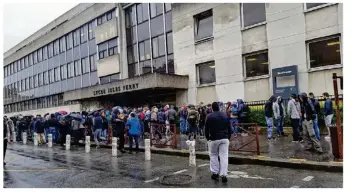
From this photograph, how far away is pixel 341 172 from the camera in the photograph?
7.66 meters

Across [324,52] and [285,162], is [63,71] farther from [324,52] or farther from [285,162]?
[285,162]

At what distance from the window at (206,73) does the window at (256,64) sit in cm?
244

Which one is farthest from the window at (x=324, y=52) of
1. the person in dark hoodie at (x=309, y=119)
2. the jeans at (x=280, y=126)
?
the person in dark hoodie at (x=309, y=119)

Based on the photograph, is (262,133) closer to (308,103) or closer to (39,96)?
(308,103)

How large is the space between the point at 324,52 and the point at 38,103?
36.6 metres

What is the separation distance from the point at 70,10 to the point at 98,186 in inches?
1340

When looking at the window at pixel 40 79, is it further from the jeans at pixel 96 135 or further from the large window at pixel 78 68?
the jeans at pixel 96 135

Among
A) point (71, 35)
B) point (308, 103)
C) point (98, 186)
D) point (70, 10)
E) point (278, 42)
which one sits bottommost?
point (98, 186)

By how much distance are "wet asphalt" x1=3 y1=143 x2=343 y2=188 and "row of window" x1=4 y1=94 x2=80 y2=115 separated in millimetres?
24526

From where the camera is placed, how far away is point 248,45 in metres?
18.0

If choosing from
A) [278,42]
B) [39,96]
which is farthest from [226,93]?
[39,96]

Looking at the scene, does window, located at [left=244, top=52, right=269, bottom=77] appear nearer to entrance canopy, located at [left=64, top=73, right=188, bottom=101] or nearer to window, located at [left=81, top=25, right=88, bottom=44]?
entrance canopy, located at [left=64, top=73, right=188, bottom=101]

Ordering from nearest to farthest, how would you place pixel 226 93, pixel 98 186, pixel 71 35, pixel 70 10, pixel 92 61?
pixel 98 186
pixel 226 93
pixel 92 61
pixel 71 35
pixel 70 10

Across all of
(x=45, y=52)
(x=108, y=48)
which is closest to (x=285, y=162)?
(x=108, y=48)
